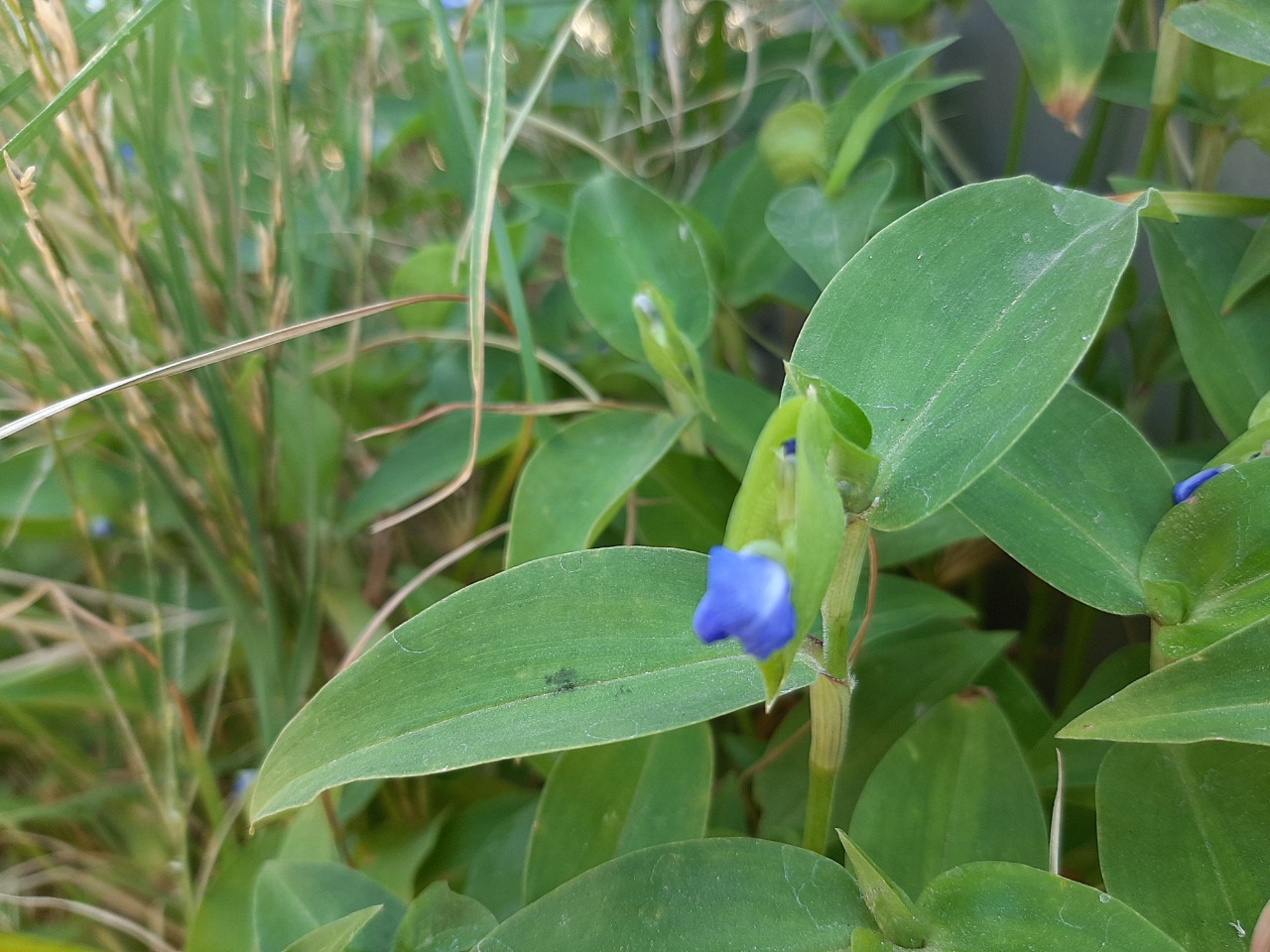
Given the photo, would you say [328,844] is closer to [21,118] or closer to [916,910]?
[916,910]

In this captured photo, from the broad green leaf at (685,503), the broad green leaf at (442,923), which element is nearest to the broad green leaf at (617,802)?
the broad green leaf at (442,923)

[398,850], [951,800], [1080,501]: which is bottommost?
[398,850]

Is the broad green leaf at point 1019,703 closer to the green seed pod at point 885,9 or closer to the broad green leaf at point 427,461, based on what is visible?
the broad green leaf at point 427,461

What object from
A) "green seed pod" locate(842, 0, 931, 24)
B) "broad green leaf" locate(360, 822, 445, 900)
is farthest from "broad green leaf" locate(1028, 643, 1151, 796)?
"green seed pod" locate(842, 0, 931, 24)

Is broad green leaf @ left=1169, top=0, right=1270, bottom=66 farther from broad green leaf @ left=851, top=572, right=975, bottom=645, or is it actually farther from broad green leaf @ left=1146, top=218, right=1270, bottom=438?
broad green leaf @ left=851, top=572, right=975, bottom=645

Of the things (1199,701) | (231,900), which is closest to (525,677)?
(1199,701)

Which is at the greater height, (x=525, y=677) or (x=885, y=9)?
(x=885, y=9)

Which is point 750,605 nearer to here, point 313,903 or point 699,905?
point 699,905

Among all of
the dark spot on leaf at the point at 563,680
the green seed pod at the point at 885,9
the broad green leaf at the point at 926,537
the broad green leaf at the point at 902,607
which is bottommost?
the broad green leaf at the point at 902,607
